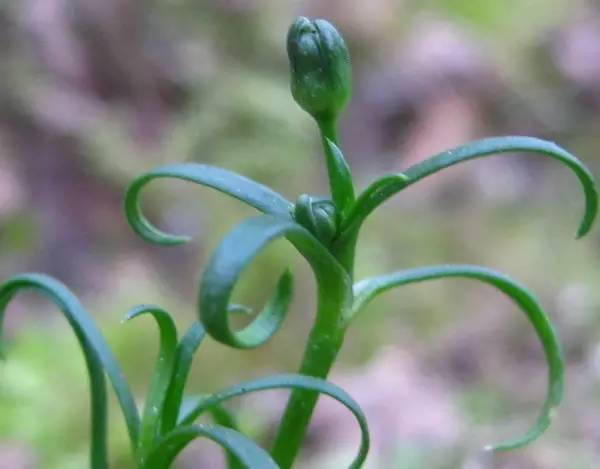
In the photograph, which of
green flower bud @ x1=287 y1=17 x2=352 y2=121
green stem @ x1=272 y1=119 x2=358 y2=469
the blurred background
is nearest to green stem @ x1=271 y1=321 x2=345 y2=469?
green stem @ x1=272 y1=119 x2=358 y2=469

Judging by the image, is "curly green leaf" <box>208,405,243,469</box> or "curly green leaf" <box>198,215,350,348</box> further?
"curly green leaf" <box>208,405,243,469</box>

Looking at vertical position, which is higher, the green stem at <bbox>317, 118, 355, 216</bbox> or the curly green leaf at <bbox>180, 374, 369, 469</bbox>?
the green stem at <bbox>317, 118, 355, 216</bbox>

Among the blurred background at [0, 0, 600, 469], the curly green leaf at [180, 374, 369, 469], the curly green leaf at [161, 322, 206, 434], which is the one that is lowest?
the curly green leaf at [180, 374, 369, 469]

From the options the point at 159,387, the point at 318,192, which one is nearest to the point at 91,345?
the point at 159,387

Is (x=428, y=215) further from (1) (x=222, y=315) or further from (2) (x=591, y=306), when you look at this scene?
(1) (x=222, y=315)

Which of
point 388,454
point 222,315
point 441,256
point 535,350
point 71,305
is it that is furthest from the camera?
point 441,256

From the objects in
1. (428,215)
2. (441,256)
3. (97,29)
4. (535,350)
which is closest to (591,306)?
(535,350)

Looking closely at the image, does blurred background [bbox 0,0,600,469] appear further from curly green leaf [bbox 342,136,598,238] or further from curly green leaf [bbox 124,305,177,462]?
curly green leaf [bbox 342,136,598,238]
